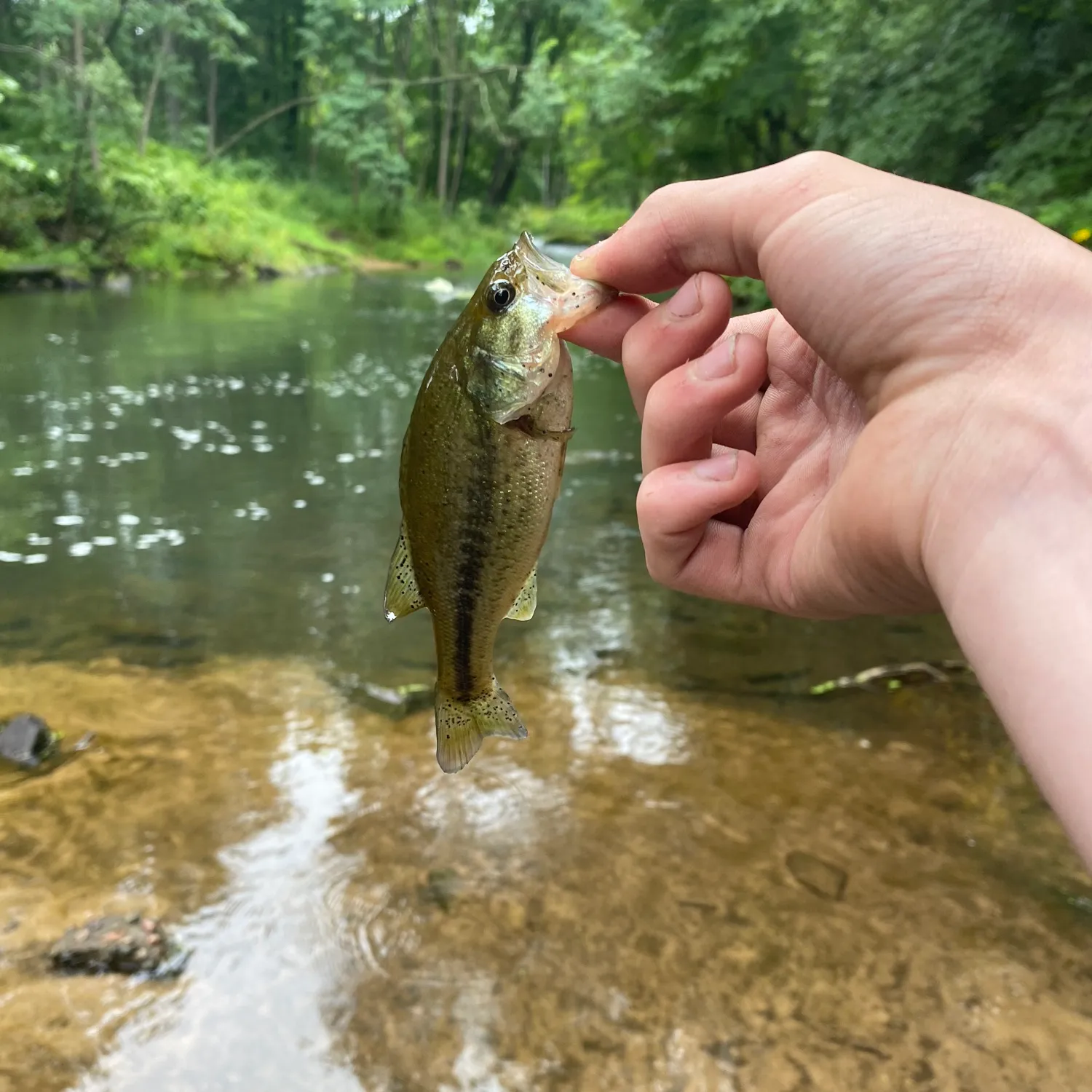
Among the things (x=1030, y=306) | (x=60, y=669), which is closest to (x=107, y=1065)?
(x=60, y=669)

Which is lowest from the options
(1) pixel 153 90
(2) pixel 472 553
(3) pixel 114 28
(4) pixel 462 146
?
(4) pixel 462 146

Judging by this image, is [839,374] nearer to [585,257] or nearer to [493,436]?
[585,257]

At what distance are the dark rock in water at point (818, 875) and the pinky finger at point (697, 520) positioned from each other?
89.3 inches

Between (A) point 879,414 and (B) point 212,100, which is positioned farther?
(B) point 212,100

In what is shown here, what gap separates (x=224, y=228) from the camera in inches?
1184

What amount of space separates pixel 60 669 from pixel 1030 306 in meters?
6.30

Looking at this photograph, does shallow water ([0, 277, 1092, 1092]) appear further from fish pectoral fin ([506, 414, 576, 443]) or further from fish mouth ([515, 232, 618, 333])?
fish mouth ([515, 232, 618, 333])

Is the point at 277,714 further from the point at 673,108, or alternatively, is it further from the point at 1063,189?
the point at 673,108

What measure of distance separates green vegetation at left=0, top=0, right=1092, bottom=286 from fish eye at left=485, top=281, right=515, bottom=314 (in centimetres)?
879

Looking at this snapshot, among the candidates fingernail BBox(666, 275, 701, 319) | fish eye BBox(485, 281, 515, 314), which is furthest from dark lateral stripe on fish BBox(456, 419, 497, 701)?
fingernail BBox(666, 275, 701, 319)

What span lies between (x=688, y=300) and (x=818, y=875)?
10.7 feet

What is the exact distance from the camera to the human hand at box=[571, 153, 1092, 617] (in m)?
1.65

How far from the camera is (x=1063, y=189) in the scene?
397 inches

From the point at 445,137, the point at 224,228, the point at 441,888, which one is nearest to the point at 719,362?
the point at 441,888
